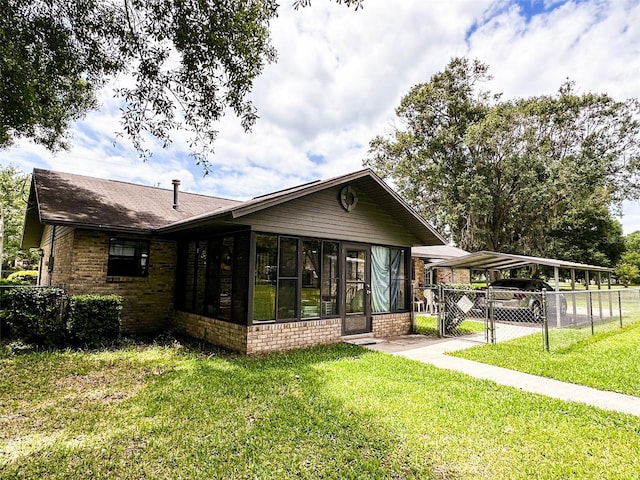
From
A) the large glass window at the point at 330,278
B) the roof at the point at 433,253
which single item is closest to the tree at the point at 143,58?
the large glass window at the point at 330,278

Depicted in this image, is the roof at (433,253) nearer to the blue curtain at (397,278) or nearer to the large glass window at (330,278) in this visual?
the blue curtain at (397,278)

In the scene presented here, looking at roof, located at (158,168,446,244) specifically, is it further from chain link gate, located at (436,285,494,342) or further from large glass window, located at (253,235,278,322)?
chain link gate, located at (436,285,494,342)

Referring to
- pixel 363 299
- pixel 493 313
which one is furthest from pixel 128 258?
pixel 493 313

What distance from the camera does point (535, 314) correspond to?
11336 mm

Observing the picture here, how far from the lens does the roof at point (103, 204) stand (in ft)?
27.9

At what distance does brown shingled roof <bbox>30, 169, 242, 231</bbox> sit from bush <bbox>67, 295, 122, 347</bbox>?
5.88ft

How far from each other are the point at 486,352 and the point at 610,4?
7661 mm

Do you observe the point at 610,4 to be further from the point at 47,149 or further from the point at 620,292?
the point at 47,149

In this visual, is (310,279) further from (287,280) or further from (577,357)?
(577,357)

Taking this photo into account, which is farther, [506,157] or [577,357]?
[506,157]

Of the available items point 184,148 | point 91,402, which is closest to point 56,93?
point 184,148

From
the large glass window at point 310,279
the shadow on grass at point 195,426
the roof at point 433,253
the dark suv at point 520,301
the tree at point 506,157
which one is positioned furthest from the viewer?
the tree at point 506,157

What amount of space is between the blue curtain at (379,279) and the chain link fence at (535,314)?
1361 mm

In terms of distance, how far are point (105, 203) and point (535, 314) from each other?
512 inches
